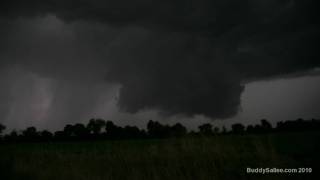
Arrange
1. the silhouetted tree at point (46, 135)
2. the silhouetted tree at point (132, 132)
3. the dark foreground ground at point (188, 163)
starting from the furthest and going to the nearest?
the silhouetted tree at point (46, 135) → the silhouetted tree at point (132, 132) → the dark foreground ground at point (188, 163)

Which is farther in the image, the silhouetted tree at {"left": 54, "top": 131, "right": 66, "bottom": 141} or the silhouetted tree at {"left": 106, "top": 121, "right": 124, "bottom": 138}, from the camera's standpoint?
the silhouetted tree at {"left": 54, "top": 131, "right": 66, "bottom": 141}

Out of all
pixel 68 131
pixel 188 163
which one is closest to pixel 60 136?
pixel 68 131

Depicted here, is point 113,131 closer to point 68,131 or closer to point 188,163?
point 68,131

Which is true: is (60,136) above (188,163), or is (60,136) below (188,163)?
above

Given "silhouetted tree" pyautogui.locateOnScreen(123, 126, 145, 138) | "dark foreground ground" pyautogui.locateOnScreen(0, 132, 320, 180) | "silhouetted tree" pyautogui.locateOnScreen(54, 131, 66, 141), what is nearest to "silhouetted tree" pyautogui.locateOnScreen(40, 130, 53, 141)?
"silhouetted tree" pyautogui.locateOnScreen(54, 131, 66, 141)

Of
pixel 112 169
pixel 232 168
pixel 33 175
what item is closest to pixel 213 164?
pixel 232 168

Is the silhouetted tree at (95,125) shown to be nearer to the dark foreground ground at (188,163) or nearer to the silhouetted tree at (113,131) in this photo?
the silhouetted tree at (113,131)

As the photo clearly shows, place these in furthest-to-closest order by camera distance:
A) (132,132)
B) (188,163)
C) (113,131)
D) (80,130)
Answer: (80,130) < (113,131) < (132,132) < (188,163)

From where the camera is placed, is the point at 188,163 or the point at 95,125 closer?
the point at 188,163

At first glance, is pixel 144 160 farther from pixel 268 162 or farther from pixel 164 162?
pixel 268 162

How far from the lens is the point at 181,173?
40.1 feet

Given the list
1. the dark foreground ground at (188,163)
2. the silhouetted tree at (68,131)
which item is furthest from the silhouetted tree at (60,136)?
the dark foreground ground at (188,163)

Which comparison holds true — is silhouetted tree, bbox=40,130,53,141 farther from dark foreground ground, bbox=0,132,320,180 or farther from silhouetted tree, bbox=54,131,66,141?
dark foreground ground, bbox=0,132,320,180

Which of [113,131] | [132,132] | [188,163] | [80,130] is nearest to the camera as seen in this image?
[188,163]
